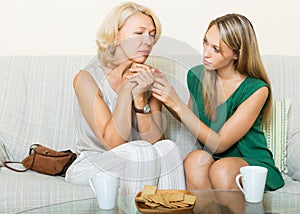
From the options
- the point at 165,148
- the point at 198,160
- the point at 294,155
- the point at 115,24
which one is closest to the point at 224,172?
the point at 198,160

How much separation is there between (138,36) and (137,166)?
0.51 meters

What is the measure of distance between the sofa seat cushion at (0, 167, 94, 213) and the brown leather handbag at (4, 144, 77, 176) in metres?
0.13

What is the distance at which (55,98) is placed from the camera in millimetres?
2680

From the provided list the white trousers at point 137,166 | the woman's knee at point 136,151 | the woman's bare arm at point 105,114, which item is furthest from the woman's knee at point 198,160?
the woman's bare arm at point 105,114

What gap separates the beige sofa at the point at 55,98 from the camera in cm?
260

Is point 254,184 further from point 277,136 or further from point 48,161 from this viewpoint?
point 48,161

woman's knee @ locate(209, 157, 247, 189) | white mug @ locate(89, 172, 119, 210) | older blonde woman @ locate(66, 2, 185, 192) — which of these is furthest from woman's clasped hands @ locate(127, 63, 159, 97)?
white mug @ locate(89, 172, 119, 210)

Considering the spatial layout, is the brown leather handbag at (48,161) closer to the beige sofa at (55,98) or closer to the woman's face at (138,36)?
the beige sofa at (55,98)

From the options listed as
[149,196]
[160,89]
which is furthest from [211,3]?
[149,196]

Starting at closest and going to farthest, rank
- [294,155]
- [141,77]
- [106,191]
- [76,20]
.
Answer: [106,191]
[141,77]
[294,155]
[76,20]

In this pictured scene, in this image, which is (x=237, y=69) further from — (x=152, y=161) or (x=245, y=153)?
(x=152, y=161)

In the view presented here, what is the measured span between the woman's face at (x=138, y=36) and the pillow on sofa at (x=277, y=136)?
66 centimetres

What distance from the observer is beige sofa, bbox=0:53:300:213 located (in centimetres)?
260

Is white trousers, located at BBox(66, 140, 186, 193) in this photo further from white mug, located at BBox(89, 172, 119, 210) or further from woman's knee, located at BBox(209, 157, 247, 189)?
white mug, located at BBox(89, 172, 119, 210)
